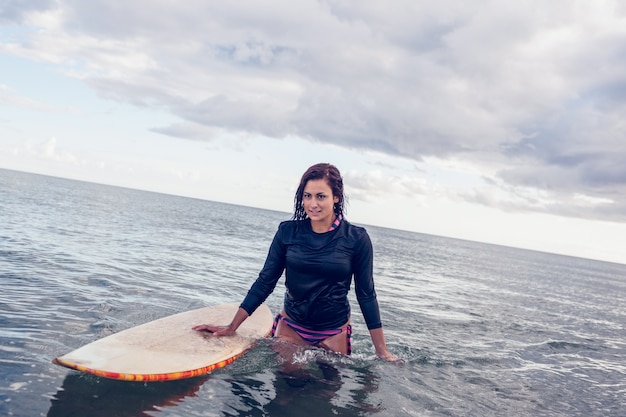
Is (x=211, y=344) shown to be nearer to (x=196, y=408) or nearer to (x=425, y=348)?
(x=196, y=408)

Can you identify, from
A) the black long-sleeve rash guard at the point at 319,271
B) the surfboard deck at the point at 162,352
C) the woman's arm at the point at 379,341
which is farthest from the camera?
the woman's arm at the point at 379,341

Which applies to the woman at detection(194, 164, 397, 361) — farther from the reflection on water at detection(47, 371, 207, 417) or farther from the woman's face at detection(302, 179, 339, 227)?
the reflection on water at detection(47, 371, 207, 417)

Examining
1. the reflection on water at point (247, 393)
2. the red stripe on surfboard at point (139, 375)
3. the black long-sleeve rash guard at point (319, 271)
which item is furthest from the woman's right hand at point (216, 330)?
the red stripe on surfboard at point (139, 375)

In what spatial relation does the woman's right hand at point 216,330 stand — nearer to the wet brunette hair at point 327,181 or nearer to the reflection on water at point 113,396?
the reflection on water at point 113,396

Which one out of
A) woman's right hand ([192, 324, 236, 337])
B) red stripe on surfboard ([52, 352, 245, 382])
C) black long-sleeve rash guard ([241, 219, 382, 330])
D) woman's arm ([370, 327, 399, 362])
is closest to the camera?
red stripe on surfboard ([52, 352, 245, 382])

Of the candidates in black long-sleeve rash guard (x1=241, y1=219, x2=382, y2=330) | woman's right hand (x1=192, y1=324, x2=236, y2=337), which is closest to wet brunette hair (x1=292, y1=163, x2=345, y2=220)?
black long-sleeve rash guard (x1=241, y1=219, x2=382, y2=330)

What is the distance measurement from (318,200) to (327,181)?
0.87 ft

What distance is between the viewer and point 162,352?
549 centimetres

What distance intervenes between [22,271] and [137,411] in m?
8.68

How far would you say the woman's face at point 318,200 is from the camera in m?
5.51

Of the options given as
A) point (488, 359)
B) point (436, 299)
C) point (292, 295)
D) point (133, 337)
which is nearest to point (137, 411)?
point (133, 337)

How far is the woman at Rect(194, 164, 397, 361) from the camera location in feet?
18.3

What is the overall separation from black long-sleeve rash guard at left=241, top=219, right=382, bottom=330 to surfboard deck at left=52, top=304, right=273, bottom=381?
72 cm

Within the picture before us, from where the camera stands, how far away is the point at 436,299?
1842 centimetres
